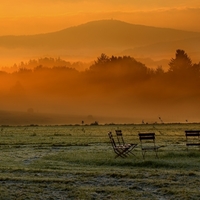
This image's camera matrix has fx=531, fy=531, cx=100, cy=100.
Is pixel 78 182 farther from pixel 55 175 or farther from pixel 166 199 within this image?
pixel 166 199

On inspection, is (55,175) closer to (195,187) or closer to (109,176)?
(109,176)

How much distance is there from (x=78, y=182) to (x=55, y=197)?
329cm

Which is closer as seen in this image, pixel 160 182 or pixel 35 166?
pixel 160 182

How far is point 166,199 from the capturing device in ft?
60.7

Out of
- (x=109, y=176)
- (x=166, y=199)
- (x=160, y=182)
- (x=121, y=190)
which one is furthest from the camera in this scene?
(x=109, y=176)

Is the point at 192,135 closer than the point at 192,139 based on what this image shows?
Yes

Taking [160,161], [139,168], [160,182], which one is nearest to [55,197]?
[160,182]

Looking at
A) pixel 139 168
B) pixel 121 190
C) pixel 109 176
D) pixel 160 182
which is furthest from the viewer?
pixel 139 168

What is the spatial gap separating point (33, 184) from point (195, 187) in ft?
21.1

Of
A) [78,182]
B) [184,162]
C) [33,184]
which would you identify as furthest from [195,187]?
[184,162]

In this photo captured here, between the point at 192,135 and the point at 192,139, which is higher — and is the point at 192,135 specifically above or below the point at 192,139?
above

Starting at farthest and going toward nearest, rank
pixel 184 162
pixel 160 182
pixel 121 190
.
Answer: pixel 184 162
pixel 160 182
pixel 121 190

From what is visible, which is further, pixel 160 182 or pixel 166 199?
pixel 160 182

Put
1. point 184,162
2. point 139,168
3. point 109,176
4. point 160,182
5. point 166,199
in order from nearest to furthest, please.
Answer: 1. point 166,199
2. point 160,182
3. point 109,176
4. point 139,168
5. point 184,162
